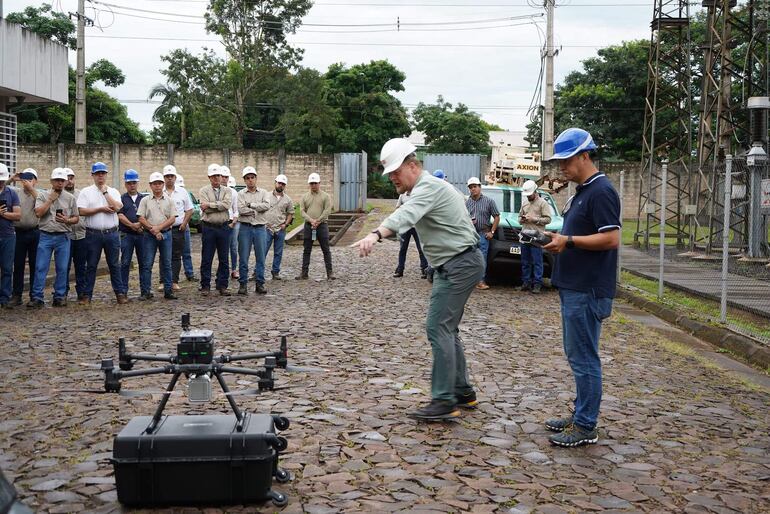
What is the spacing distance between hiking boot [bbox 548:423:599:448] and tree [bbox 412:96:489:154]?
61481 mm

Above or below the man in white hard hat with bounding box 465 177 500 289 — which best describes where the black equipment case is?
below

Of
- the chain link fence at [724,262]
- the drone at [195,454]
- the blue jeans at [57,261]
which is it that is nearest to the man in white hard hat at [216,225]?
the blue jeans at [57,261]

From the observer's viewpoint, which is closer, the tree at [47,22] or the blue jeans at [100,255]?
the blue jeans at [100,255]

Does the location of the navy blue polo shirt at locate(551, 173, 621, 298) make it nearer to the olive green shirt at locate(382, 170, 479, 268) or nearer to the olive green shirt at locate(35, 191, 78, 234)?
the olive green shirt at locate(382, 170, 479, 268)

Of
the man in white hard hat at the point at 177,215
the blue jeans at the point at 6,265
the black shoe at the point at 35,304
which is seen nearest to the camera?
the blue jeans at the point at 6,265

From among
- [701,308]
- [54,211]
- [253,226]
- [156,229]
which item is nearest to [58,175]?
[54,211]

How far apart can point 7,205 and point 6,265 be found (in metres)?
0.92

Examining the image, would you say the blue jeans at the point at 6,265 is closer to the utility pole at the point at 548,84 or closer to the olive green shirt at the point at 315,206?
the olive green shirt at the point at 315,206

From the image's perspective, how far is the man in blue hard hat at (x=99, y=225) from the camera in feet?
45.7

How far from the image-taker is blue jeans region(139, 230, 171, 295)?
576 inches

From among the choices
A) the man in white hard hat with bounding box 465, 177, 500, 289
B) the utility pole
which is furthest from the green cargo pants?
the utility pole

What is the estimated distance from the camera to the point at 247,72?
5562 centimetres

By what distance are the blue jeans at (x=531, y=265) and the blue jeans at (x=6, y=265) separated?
883cm

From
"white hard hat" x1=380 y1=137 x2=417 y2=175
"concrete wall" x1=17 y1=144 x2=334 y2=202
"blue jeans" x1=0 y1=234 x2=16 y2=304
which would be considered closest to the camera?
"white hard hat" x1=380 y1=137 x2=417 y2=175
